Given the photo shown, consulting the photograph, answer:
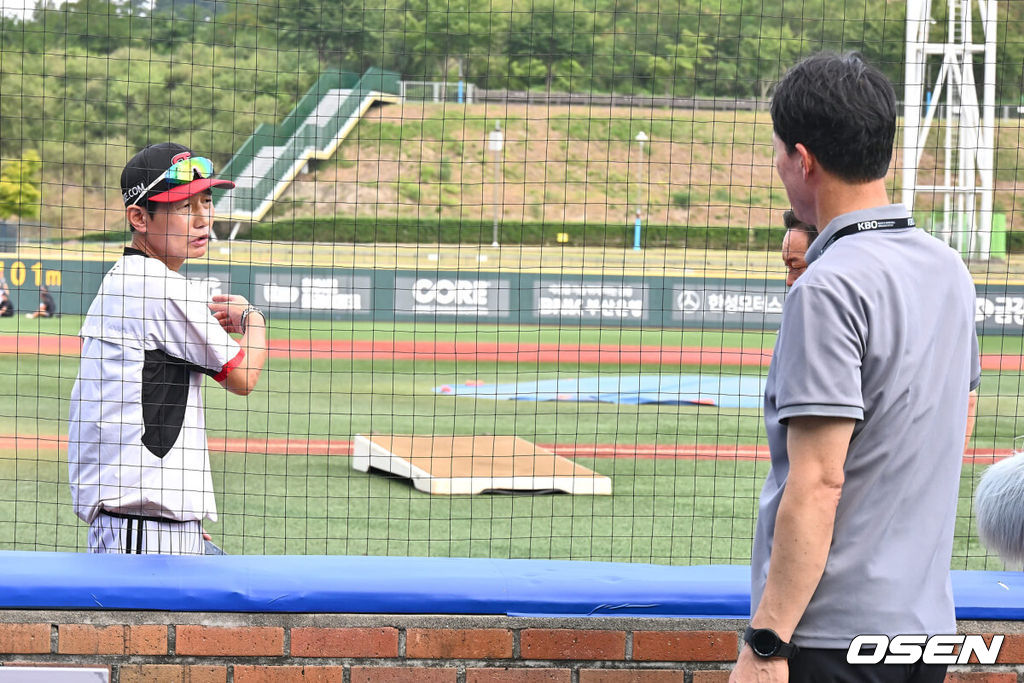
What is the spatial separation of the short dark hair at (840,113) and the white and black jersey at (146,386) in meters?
1.64

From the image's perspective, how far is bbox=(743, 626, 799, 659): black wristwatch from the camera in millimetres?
1725

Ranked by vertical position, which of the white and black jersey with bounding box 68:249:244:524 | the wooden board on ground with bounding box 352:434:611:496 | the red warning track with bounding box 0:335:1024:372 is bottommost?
the red warning track with bounding box 0:335:1024:372

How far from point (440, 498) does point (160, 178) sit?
13.8 ft

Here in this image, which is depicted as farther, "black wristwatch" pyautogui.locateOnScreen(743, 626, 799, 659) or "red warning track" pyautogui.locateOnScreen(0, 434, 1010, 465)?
"red warning track" pyautogui.locateOnScreen(0, 434, 1010, 465)

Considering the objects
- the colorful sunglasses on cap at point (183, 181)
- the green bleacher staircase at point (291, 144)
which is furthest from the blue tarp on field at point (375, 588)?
the green bleacher staircase at point (291, 144)

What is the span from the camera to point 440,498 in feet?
22.5

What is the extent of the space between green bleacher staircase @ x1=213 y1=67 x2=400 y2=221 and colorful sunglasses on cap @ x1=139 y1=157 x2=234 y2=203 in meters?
3.48

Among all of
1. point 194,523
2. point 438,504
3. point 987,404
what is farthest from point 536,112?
point 194,523

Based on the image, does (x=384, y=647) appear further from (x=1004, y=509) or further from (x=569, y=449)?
(x=569, y=449)

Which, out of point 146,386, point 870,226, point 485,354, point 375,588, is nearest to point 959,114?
point 375,588

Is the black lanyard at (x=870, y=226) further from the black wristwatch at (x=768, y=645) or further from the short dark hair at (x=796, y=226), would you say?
the short dark hair at (x=796, y=226)

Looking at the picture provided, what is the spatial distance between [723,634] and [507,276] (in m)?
16.7

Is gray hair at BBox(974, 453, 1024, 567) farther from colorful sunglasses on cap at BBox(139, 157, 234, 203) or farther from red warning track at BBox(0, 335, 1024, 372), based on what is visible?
red warning track at BBox(0, 335, 1024, 372)

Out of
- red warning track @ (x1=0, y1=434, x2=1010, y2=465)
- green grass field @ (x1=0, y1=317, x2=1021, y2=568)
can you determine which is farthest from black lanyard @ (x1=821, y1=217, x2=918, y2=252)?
red warning track @ (x1=0, y1=434, x2=1010, y2=465)
